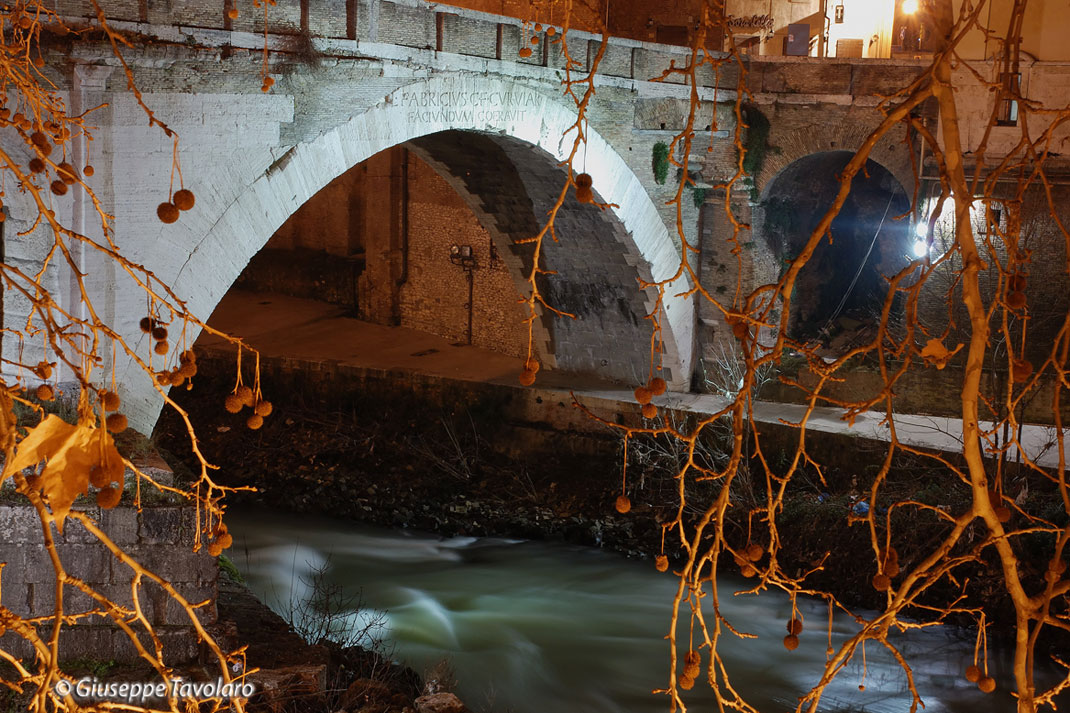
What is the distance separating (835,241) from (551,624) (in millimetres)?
6008

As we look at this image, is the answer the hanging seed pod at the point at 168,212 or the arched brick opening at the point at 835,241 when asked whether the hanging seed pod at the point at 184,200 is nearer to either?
the hanging seed pod at the point at 168,212

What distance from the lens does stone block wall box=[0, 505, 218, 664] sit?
196 inches

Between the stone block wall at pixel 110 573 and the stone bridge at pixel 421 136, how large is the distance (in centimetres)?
97

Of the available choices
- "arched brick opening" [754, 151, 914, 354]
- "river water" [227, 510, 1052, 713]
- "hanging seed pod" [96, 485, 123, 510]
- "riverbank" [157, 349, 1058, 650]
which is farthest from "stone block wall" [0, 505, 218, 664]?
"arched brick opening" [754, 151, 914, 354]

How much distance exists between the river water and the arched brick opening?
11.6ft

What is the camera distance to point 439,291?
12859 mm

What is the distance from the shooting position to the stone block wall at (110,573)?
4.98 m

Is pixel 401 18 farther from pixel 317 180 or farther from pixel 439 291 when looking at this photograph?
pixel 439 291

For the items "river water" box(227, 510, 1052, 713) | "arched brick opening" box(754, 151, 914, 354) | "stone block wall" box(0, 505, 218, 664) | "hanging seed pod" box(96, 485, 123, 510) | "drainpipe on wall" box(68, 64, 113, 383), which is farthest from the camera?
"arched brick opening" box(754, 151, 914, 354)

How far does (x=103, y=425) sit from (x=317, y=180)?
5539 millimetres

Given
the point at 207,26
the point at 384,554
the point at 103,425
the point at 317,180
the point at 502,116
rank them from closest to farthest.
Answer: the point at 103,425, the point at 207,26, the point at 317,180, the point at 502,116, the point at 384,554

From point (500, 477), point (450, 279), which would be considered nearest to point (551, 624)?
point (500, 477)

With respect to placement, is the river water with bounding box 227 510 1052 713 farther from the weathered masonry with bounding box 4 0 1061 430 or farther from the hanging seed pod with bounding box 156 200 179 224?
the hanging seed pod with bounding box 156 200 179 224

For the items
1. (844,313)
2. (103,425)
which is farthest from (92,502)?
(844,313)
